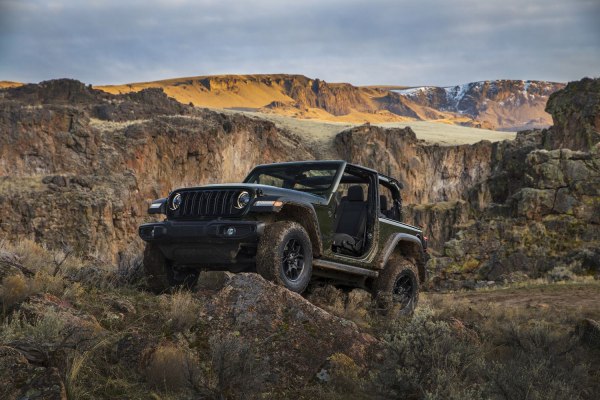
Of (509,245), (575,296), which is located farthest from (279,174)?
(509,245)

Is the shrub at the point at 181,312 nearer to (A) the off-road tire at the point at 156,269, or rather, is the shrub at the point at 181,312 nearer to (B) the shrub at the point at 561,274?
(A) the off-road tire at the point at 156,269

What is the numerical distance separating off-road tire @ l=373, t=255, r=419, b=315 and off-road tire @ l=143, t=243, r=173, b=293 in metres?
2.88

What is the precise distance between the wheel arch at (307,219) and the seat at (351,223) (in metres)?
1.14

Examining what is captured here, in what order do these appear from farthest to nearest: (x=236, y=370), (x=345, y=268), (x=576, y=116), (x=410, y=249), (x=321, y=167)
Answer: (x=576, y=116)
(x=410, y=249)
(x=321, y=167)
(x=345, y=268)
(x=236, y=370)

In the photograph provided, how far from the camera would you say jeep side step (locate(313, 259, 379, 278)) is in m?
8.23

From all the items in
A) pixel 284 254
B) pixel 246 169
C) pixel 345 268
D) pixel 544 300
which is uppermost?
pixel 284 254

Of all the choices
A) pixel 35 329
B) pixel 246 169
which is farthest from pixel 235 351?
pixel 246 169

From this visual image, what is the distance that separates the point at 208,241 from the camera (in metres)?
7.61

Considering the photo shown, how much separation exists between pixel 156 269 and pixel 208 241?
1225mm

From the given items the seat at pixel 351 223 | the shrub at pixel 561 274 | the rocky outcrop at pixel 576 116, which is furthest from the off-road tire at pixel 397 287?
the rocky outcrop at pixel 576 116

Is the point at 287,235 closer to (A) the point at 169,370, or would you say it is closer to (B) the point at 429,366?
(B) the point at 429,366

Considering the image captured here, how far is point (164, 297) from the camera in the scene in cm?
729

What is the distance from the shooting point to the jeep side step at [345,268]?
8.23m

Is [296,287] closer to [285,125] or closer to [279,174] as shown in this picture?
[279,174]
